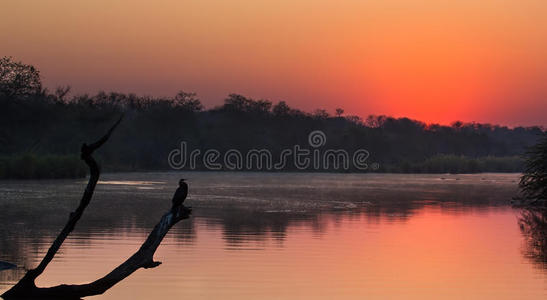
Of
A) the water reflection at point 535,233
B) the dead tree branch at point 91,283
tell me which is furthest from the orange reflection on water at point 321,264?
the dead tree branch at point 91,283

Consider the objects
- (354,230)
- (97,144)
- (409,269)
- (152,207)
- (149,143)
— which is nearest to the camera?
(97,144)

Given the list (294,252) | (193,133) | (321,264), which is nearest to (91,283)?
(321,264)

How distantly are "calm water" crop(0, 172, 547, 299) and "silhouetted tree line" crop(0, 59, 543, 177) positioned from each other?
41000 mm

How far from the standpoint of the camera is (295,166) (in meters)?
132

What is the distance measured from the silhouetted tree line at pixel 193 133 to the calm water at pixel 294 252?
41000mm

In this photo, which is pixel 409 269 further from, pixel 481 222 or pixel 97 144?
pixel 481 222

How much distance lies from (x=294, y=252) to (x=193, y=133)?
116861 mm

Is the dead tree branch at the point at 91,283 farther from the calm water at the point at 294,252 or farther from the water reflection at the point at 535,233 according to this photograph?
the water reflection at the point at 535,233

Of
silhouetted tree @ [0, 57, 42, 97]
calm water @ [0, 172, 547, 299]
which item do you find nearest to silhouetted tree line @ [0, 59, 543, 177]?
silhouetted tree @ [0, 57, 42, 97]

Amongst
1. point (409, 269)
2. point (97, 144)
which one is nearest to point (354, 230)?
point (409, 269)

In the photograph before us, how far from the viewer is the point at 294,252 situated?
1909 cm

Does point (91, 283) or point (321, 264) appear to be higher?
point (91, 283)

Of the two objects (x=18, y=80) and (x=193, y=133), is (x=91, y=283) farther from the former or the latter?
(x=193, y=133)

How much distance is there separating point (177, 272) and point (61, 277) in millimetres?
2089
